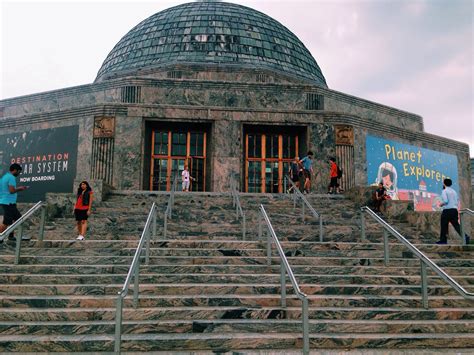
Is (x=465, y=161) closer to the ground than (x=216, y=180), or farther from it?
farther from it

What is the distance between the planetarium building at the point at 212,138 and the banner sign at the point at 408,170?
3 cm

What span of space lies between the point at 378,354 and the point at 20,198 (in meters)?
10.2

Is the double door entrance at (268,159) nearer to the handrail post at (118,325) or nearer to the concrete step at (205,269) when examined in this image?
the concrete step at (205,269)

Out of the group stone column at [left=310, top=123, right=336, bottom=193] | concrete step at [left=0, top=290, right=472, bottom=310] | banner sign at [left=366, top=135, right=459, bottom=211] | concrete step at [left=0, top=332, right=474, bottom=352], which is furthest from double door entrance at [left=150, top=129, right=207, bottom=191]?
concrete step at [left=0, top=332, right=474, bottom=352]

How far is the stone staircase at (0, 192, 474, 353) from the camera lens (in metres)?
3.30

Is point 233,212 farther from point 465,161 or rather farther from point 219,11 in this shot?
point 219,11

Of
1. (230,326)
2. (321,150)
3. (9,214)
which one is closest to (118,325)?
(230,326)

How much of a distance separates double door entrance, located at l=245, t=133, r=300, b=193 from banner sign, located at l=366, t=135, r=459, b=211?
200 centimetres

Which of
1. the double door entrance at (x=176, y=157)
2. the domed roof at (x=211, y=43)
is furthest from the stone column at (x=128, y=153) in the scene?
the domed roof at (x=211, y=43)

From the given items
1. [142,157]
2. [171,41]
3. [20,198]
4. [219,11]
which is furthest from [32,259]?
[219,11]

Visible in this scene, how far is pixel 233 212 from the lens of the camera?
7.12 metres

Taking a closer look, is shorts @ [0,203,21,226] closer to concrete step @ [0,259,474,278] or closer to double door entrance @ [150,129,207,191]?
concrete step @ [0,259,474,278]

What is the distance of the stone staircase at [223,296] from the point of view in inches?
130

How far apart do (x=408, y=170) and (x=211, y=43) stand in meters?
7.91
